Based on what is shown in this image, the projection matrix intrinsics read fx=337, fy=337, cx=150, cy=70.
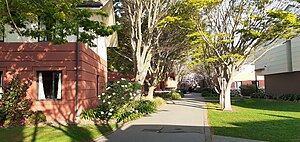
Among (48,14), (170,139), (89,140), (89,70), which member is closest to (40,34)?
(48,14)

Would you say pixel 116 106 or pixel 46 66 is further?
pixel 46 66

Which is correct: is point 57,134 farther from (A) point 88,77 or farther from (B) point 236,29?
(B) point 236,29

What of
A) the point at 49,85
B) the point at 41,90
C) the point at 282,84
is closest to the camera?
the point at 41,90

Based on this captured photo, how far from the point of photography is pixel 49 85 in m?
16.4

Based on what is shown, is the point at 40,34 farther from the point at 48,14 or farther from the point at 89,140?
the point at 89,140

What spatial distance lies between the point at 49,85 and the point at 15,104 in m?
1.93

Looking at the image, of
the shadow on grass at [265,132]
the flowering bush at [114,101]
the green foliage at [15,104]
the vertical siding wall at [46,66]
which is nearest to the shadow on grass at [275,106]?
the shadow on grass at [265,132]

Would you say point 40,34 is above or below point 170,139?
above

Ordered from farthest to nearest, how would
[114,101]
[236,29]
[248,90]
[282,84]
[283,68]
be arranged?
[248,90], [282,84], [283,68], [236,29], [114,101]

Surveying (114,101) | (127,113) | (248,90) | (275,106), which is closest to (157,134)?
(127,113)

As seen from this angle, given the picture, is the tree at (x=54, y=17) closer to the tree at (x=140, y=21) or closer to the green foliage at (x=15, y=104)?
the green foliage at (x=15, y=104)

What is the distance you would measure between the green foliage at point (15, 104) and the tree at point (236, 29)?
10217mm

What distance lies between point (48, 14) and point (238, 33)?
14.3 m

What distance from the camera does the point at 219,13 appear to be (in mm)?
22234
